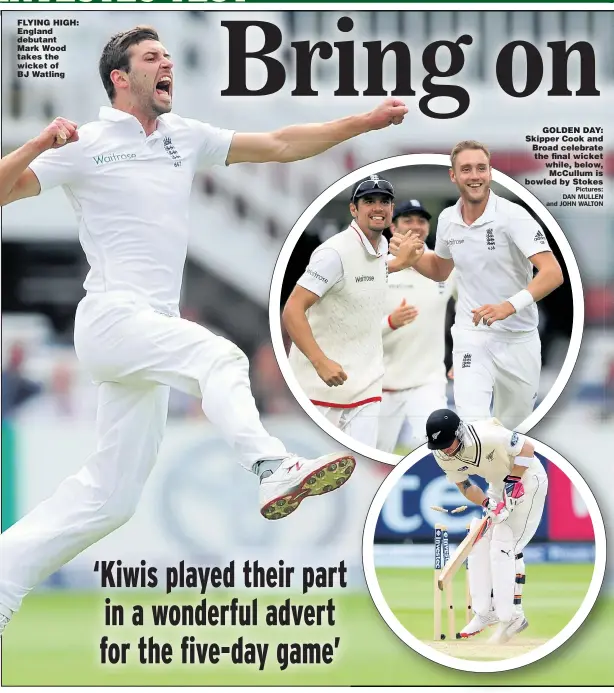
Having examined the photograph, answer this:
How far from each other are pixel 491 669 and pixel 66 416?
254 cm

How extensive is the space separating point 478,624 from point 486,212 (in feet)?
6.93

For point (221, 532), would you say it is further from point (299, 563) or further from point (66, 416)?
point (66, 416)

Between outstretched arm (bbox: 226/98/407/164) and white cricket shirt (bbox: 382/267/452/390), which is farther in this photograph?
white cricket shirt (bbox: 382/267/452/390)

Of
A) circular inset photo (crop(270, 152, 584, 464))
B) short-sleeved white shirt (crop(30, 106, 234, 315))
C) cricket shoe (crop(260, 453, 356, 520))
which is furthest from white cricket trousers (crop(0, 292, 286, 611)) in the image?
circular inset photo (crop(270, 152, 584, 464))

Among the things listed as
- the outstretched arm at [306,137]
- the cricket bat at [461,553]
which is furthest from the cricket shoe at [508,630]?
Answer: the outstretched arm at [306,137]

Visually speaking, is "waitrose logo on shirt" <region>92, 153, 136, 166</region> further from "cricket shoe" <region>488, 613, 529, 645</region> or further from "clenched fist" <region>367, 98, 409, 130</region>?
"cricket shoe" <region>488, 613, 529, 645</region>

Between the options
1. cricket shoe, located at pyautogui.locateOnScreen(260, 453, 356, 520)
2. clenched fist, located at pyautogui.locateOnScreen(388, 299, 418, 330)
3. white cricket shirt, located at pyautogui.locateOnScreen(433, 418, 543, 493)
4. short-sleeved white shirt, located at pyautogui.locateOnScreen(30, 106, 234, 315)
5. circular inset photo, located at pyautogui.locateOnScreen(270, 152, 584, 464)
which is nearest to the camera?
cricket shoe, located at pyautogui.locateOnScreen(260, 453, 356, 520)

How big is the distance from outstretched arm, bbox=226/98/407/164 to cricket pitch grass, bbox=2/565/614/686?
2.18 meters

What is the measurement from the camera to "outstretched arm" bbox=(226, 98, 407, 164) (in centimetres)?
654

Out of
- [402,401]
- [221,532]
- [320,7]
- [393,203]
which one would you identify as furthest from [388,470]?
[320,7]

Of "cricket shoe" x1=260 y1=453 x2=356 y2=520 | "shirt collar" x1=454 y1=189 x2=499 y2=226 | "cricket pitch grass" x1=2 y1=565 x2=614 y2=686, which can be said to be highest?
"shirt collar" x1=454 y1=189 x2=499 y2=226

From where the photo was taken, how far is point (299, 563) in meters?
7.18

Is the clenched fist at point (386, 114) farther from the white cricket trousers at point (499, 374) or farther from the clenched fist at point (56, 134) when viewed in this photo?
the clenched fist at point (56, 134)

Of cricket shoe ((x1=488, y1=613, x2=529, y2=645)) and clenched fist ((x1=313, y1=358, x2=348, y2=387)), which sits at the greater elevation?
clenched fist ((x1=313, y1=358, x2=348, y2=387))
